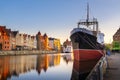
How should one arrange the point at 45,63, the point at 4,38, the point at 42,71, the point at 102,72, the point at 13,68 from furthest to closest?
the point at 4,38 → the point at 45,63 → the point at 13,68 → the point at 42,71 → the point at 102,72

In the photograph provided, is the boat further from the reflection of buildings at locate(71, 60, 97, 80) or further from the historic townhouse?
the historic townhouse

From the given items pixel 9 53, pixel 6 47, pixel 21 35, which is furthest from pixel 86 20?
pixel 21 35

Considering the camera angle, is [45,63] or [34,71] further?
[45,63]

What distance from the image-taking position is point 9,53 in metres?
137

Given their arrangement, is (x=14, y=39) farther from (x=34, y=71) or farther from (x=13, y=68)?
(x=34, y=71)

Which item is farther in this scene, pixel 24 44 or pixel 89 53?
pixel 24 44

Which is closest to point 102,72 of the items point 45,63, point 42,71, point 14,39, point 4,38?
point 42,71

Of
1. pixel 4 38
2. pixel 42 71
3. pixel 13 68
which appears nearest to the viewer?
pixel 42 71

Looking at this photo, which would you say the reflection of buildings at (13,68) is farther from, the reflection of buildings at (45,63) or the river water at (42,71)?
the reflection of buildings at (45,63)

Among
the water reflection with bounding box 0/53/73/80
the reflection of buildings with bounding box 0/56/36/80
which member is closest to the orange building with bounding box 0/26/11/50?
the reflection of buildings with bounding box 0/56/36/80

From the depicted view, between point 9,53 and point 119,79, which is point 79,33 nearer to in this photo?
point 119,79

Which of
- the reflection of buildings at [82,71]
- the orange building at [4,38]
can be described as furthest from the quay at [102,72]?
the orange building at [4,38]

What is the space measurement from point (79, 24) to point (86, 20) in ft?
7.55

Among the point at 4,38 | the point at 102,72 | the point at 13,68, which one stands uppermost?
the point at 4,38
